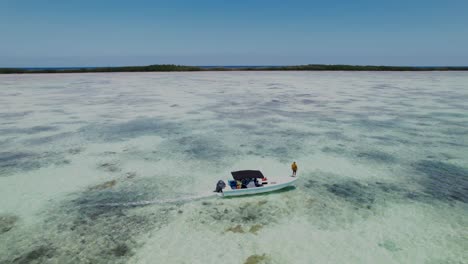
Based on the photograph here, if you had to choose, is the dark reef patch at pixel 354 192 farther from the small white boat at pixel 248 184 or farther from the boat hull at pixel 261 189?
the small white boat at pixel 248 184

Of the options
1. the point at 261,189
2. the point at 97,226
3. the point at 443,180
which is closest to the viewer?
the point at 97,226

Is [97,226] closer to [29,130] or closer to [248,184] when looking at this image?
[248,184]

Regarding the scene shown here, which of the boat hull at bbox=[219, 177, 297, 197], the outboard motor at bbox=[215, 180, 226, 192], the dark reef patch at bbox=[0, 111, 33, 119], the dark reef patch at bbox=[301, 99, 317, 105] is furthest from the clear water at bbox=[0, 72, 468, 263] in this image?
the dark reef patch at bbox=[301, 99, 317, 105]

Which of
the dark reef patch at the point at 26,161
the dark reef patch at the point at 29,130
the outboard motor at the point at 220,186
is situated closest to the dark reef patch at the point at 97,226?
the outboard motor at the point at 220,186

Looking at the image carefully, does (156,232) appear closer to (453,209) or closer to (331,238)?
(331,238)

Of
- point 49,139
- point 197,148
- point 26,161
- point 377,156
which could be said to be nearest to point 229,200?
point 197,148

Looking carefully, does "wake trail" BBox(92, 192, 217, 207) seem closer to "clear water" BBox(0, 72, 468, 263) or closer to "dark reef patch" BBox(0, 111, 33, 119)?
"clear water" BBox(0, 72, 468, 263)

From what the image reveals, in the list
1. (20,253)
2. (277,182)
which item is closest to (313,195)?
(277,182)
